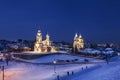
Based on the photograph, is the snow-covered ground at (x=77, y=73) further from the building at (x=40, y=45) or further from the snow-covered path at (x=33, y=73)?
the building at (x=40, y=45)

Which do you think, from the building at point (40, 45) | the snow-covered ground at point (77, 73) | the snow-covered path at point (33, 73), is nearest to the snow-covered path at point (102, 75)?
the snow-covered ground at point (77, 73)

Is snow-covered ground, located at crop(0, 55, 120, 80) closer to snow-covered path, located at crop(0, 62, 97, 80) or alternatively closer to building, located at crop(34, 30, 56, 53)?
snow-covered path, located at crop(0, 62, 97, 80)

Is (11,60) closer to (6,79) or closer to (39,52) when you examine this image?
(39,52)

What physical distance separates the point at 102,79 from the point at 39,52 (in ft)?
302

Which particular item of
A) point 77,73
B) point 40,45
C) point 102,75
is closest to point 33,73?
point 77,73

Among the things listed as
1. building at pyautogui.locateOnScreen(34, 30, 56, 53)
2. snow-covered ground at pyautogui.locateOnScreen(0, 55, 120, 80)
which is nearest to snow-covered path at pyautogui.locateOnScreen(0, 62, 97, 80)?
snow-covered ground at pyautogui.locateOnScreen(0, 55, 120, 80)

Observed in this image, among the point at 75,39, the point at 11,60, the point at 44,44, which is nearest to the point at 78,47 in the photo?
the point at 75,39

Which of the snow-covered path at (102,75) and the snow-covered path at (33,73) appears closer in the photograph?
the snow-covered path at (102,75)

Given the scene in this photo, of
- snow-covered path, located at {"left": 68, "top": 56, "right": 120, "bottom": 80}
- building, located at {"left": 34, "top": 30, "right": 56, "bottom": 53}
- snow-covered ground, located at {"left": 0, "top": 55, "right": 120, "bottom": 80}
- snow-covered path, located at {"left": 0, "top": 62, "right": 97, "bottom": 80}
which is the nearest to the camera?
snow-covered path, located at {"left": 68, "top": 56, "right": 120, "bottom": 80}

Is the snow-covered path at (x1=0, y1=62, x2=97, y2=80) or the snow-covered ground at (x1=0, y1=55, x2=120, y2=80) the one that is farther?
the snow-covered path at (x1=0, y1=62, x2=97, y2=80)

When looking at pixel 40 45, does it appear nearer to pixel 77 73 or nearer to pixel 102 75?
pixel 77 73

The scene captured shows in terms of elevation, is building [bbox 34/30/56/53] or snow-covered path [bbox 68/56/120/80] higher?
building [bbox 34/30/56/53]

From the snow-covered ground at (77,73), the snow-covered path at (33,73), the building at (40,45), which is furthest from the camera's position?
the building at (40,45)

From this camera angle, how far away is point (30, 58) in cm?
11150
